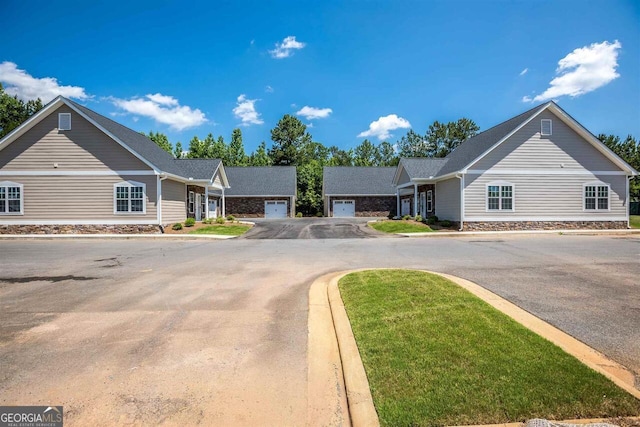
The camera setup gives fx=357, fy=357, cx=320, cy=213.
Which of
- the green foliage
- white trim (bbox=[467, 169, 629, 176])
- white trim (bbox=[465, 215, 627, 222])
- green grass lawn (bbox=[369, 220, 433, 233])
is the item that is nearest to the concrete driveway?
green grass lawn (bbox=[369, 220, 433, 233])

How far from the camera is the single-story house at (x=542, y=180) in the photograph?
74.3ft

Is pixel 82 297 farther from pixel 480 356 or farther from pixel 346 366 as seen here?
pixel 480 356

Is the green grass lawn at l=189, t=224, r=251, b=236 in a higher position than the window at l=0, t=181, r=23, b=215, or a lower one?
lower

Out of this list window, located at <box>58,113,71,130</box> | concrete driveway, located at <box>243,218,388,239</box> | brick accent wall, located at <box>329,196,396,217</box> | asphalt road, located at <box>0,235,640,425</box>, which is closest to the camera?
asphalt road, located at <box>0,235,640,425</box>

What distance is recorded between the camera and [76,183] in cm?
2164

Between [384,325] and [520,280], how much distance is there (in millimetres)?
4497

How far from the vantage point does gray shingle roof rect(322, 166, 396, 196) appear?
4144cm

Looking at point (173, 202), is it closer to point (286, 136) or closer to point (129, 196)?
point (129, 196)

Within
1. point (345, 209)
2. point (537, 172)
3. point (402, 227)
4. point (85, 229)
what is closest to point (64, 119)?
point (85, 229)

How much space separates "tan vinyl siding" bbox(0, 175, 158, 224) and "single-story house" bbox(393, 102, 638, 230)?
66.2ft

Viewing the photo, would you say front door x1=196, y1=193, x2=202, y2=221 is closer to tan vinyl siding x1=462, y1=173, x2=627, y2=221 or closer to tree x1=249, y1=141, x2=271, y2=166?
tan vinyl siding x1=462, y1=173, x2=627, y2=221

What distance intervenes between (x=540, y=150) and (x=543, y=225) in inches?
190

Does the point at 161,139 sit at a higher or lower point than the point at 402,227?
higher

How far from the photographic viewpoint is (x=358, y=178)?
145 feet
